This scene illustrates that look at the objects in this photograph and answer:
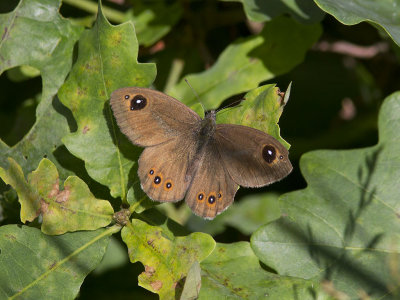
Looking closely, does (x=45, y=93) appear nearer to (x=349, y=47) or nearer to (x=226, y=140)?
(x=226, y=140)

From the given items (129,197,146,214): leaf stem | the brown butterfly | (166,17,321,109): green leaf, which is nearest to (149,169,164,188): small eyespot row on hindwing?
the brown butterfly

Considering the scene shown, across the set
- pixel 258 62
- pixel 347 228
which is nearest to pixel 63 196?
pixel 347 228

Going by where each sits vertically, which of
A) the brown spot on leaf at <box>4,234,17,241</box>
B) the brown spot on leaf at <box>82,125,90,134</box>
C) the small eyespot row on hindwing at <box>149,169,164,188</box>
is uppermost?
the brown spot on leaf at <box>82,125,90,134</box>

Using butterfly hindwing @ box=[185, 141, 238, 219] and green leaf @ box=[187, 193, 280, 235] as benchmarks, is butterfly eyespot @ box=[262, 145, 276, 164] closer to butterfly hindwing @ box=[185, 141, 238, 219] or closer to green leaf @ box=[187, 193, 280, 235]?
butterfly hindwing @ box=[185, 141, 238, 219]

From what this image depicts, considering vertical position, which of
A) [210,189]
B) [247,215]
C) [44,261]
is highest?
[210,189]

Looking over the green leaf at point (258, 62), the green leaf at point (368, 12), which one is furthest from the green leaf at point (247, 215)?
the green leaf at point (368, 12)

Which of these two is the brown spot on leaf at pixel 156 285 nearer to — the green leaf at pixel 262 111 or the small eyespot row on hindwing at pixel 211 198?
the small eyespot row on hindwing at pixel 211 198

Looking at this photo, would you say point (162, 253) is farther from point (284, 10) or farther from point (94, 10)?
point (94, 10)
